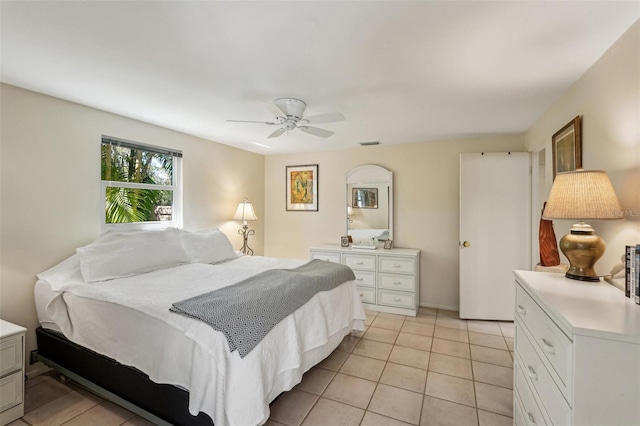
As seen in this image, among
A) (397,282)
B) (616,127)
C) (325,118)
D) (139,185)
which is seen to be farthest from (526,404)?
(139,185)

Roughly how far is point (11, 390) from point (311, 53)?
9.52 feet

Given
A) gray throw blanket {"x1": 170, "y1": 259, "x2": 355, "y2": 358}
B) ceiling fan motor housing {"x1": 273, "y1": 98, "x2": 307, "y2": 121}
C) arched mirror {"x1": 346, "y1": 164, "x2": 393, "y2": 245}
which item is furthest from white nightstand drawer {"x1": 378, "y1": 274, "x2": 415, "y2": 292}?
ceiling fan motor housing {"x1": 273, "y1": 98, "x2": 307, "y2": 121}

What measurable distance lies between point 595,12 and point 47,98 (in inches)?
150

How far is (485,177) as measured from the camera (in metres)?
3.65

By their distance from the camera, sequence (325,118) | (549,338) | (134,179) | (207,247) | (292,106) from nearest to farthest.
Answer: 1. (549,338)
2. (325,118)
3. (292,106)
4. (134,179)
5. (207,247)

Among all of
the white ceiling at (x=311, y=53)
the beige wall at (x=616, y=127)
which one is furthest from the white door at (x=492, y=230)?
the beige wall at (x=616, y=127)

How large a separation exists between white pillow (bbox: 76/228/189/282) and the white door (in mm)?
3389

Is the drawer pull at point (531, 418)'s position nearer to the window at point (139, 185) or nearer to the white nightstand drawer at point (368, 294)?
the white nightstand drawer at point (368, 294)

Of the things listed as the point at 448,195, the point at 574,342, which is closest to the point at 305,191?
the point at 448,195

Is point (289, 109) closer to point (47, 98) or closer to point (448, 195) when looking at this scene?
point (47, 98)

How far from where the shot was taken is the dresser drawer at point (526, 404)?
1.34 m

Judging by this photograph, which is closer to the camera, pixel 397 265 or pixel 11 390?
pixel 11 390

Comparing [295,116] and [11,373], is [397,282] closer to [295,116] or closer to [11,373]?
[295,116]

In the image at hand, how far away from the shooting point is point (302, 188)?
16.4 ft
